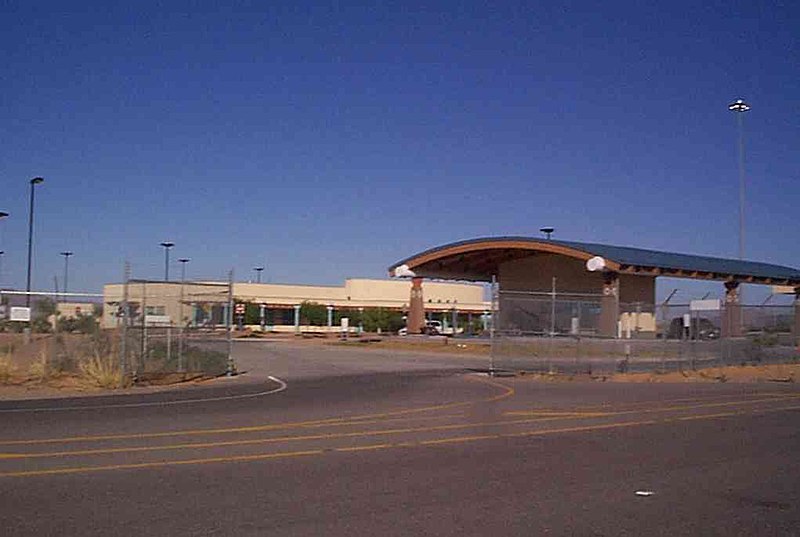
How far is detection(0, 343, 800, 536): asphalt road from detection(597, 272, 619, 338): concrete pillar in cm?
2157

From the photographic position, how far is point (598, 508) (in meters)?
9.41

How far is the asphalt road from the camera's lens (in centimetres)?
874

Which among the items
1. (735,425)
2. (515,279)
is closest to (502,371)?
(735,425)

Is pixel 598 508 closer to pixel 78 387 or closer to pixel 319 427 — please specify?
pixel 319 427

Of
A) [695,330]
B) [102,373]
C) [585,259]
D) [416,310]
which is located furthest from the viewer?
[416,310]

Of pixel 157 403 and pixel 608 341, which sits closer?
pixel 157 403

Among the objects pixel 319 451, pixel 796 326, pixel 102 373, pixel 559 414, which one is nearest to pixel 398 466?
pixel 319 451

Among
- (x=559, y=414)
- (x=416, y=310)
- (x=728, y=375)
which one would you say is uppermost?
(x=416, y=310)

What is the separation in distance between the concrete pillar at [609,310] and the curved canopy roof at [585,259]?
4.10ft

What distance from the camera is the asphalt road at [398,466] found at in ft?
28.7

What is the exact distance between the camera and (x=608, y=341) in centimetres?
3547

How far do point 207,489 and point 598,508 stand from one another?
401cm

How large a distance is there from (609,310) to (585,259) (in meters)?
7.47

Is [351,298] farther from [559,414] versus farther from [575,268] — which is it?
[559,414]
